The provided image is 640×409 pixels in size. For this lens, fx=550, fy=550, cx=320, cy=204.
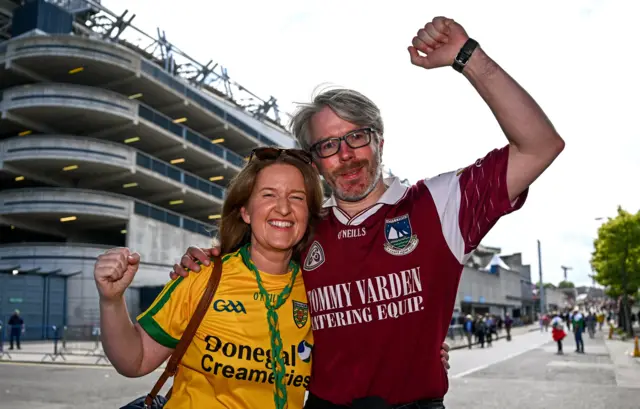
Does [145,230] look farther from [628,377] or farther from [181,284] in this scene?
[181,284]

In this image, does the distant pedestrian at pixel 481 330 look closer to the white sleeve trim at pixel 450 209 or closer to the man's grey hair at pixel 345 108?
the man's grey hair at pixel 345 108

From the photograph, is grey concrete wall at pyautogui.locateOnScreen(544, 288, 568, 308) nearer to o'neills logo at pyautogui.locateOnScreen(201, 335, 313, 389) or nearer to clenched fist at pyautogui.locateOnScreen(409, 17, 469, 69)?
o'neills logo at pyautogui.locateOnScreen(201, 335, 313, 389)

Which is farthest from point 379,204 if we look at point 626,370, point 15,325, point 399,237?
point 15,325

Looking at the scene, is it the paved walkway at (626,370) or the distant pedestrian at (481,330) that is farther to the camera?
the distant pedestrian at (481,330)

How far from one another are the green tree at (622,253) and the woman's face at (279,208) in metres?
42.2

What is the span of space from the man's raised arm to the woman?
96 centimetres

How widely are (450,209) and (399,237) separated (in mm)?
272

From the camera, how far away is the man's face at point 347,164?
286cm

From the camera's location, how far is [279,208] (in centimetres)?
286

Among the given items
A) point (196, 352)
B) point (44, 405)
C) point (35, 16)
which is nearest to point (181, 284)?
point (196, 352)

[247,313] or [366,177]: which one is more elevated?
[366,177]

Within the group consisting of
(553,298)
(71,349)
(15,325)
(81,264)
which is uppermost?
(81,264)

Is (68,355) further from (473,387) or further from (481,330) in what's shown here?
(481,330)

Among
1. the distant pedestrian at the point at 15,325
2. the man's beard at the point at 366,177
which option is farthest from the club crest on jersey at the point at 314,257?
the distant pedestrian at the point at 15,325
